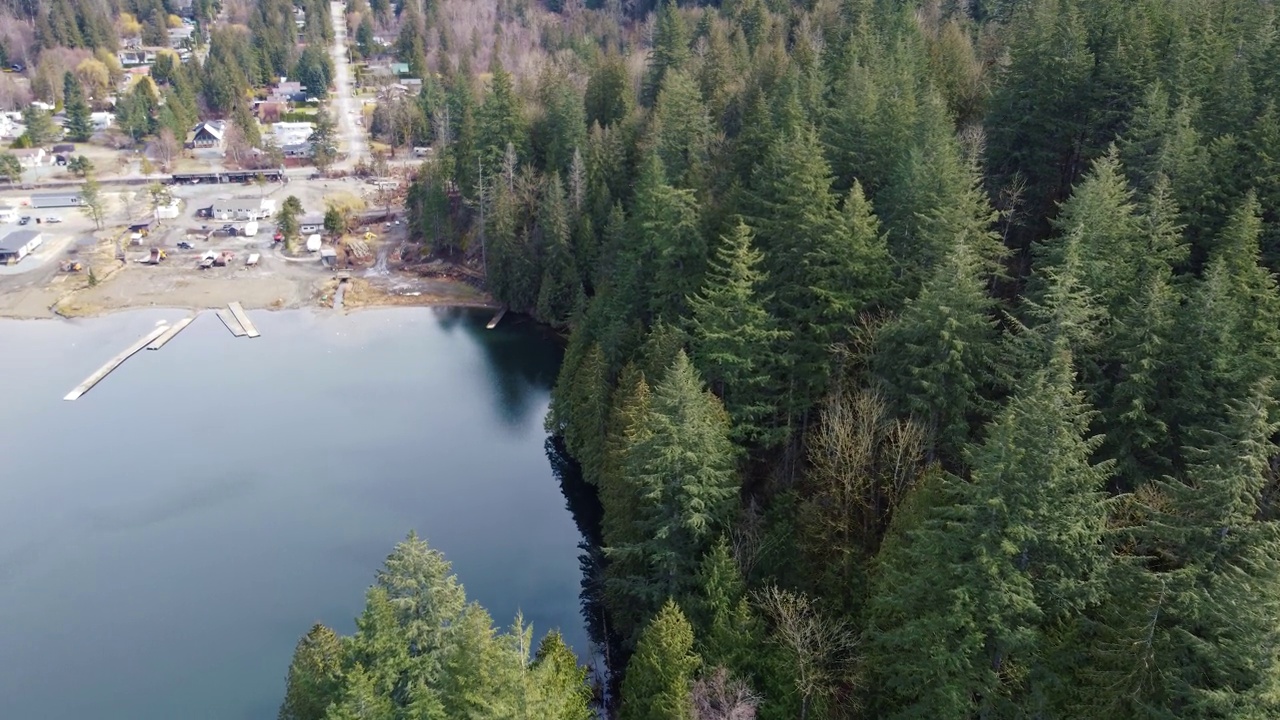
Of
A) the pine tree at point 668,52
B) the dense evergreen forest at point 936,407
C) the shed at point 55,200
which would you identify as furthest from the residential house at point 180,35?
the dense evergreen forest at point 936,407

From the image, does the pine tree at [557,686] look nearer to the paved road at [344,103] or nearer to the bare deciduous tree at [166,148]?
the paved road at [344,103]

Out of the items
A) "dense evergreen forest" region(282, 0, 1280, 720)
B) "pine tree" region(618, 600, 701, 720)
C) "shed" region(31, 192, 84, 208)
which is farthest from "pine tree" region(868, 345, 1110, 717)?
"shed" region(31, 192, 84, 208)

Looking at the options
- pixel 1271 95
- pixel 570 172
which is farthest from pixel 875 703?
pixel 570 172

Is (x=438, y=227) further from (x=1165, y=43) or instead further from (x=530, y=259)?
(x=1165, y=43)

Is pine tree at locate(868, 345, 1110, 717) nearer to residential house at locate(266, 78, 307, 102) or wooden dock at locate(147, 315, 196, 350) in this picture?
wooden dock at locate(147, 315, 196, 350)

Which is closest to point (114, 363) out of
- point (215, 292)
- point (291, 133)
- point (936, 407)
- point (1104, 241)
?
point (215, 292)

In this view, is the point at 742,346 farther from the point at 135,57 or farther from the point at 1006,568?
the point at 135,57
